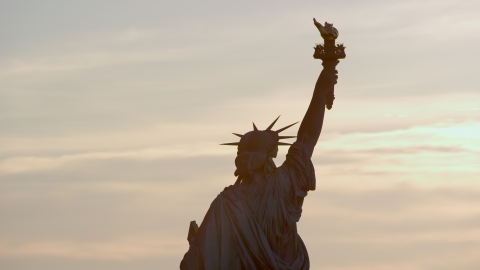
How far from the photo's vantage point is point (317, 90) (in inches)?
2247

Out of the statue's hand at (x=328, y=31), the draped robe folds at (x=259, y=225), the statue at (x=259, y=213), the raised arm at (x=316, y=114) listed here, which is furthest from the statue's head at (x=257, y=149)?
the statue's hand at (x=328, y=31)

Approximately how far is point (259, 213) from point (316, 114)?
2360mm

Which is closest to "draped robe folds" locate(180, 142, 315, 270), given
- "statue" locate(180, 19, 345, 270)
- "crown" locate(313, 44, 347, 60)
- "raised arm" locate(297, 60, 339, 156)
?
"statue" locate(180, 19, 345, 270)

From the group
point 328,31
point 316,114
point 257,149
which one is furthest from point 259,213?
point 328,31

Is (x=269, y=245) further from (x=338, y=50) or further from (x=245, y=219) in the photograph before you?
(x=338, y=50)

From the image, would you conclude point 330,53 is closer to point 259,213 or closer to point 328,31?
point 328,31

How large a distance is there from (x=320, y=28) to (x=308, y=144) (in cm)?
234

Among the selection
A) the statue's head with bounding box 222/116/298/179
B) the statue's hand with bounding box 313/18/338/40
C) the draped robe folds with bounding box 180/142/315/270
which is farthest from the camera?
the statue's hand with bounding box 313/18/338/40

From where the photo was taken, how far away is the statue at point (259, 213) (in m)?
56.0

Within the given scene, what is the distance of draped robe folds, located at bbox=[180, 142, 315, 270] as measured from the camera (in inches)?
2202

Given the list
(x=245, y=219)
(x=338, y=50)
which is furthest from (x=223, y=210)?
(x=338, y=50)

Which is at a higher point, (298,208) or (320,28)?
(320,28)

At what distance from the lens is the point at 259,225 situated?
184 feet

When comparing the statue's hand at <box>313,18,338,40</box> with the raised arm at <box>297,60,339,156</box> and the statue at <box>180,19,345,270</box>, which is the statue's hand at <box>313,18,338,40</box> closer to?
the statue at <box>180,19,345,270</box>
